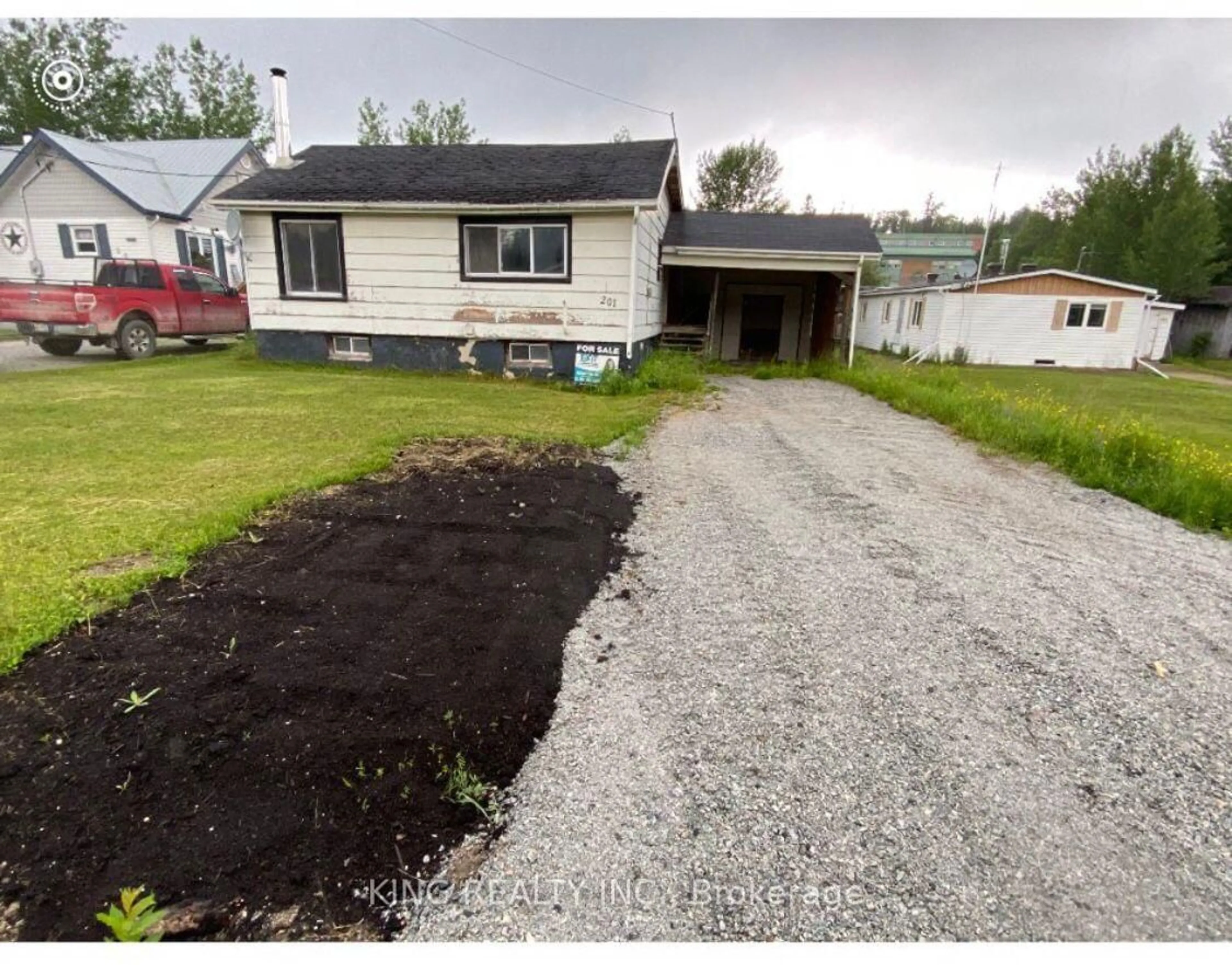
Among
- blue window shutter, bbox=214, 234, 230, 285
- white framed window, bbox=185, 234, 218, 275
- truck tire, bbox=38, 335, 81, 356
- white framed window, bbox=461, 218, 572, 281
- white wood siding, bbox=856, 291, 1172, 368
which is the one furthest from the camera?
white wood siding, bbox=856, 291, 1172, 368

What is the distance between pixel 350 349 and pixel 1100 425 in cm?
1142

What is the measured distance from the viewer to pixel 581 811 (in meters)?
1.89

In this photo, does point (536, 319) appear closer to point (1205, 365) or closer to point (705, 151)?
point (705, 151)

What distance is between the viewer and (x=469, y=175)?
11.2 m

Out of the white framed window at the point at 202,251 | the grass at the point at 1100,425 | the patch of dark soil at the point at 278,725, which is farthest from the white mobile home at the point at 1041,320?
the white framed window at the point at 202,251

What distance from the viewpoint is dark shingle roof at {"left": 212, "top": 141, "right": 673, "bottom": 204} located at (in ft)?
32.8

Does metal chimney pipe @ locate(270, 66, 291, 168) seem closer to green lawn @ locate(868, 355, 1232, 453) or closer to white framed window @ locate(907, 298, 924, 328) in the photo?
green lawn @ locate(868, 355, 1232, 453)

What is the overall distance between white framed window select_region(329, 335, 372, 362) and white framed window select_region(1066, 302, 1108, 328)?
73.4ft

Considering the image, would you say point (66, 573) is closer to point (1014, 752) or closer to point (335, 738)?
point (335, 738)

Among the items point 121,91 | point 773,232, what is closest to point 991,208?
point 773,232

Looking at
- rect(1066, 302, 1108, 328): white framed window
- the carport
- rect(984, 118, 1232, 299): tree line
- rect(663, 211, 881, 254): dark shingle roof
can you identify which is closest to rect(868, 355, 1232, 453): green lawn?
rect(1066, 302, 1108, 328): white framed window

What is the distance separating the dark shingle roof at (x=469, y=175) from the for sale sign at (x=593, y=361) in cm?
225

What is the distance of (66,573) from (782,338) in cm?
1605

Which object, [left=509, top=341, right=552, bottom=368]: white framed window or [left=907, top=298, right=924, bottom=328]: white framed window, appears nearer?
[left=509, top=341, right=552, bottom=368]: white framed window
